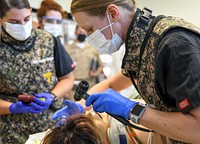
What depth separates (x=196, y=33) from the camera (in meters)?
0.87

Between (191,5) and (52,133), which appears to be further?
(191,5)

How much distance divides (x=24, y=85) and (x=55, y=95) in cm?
21

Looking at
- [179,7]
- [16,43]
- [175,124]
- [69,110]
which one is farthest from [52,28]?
[179,7]

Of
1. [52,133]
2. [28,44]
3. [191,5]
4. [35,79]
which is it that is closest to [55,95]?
[35,79]

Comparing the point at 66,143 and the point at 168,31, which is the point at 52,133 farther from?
the point at 168,31

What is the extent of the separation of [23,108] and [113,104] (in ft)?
2.39

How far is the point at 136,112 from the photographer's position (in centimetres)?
91

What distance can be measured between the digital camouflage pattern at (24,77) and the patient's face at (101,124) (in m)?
0.46

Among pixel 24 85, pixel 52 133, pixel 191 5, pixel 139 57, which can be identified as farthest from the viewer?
pixel 191 5

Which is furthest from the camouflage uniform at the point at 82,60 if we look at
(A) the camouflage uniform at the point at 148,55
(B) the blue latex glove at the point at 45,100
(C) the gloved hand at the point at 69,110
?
(A) the camouflage uniform at the point at 148,55

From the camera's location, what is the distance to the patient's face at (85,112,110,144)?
1175mm

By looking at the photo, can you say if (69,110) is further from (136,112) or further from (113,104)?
(136,112)

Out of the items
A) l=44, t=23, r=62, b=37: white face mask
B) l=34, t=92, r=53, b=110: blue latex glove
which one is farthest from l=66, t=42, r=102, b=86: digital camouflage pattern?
l=34, t=92, r=53, b=110: blue latex glove

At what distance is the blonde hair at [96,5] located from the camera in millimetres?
1003
